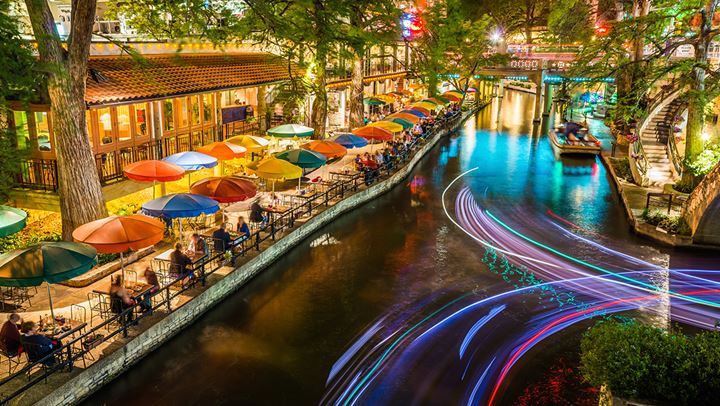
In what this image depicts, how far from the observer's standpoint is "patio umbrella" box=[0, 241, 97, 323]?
10.4m

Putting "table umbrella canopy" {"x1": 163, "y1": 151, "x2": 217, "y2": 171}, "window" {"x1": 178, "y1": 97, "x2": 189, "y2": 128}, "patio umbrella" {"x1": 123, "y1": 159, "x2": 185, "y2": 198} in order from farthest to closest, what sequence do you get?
"window" {"x1": 178, "y1": 97, "x2": 189, "y2": 128} < "table umbrella canopy" {"x1": 163, "y1": 151, "x2": 217, "y2": 171} < "patio umbrella" {"x1": 123, "y1": 159, "x2": 185, "y2": 198}

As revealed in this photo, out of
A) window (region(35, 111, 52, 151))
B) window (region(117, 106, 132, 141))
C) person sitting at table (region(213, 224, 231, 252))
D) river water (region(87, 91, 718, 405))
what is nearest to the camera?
river water (region(87, 91, 718, 405))

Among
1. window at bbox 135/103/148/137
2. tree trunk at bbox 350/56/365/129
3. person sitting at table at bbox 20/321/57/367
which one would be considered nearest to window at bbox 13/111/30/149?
window at bbox 135/103/148/137

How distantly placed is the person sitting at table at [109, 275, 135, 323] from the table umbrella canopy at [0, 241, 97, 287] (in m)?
1.18

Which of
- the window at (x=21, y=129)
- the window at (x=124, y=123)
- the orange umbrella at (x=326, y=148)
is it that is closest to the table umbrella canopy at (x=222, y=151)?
the window at (x=124, y=123)

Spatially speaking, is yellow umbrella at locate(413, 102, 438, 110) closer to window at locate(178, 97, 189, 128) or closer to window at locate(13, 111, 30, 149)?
window at locate(178, 97, 189, 128)

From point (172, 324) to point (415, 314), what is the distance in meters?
6.24

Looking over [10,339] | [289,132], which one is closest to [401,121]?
[289,132]

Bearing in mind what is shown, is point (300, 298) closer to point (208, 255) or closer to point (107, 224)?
point (208, 255)

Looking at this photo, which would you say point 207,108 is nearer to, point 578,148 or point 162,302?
point 162,302

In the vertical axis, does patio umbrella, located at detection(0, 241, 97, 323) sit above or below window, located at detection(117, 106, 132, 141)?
below

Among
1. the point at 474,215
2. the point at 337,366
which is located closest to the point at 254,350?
the point at 337,366

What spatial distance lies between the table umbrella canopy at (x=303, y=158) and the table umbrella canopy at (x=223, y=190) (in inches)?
167

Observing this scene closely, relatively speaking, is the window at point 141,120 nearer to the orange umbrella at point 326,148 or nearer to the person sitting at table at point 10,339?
the orange umbrella at point 326,148
